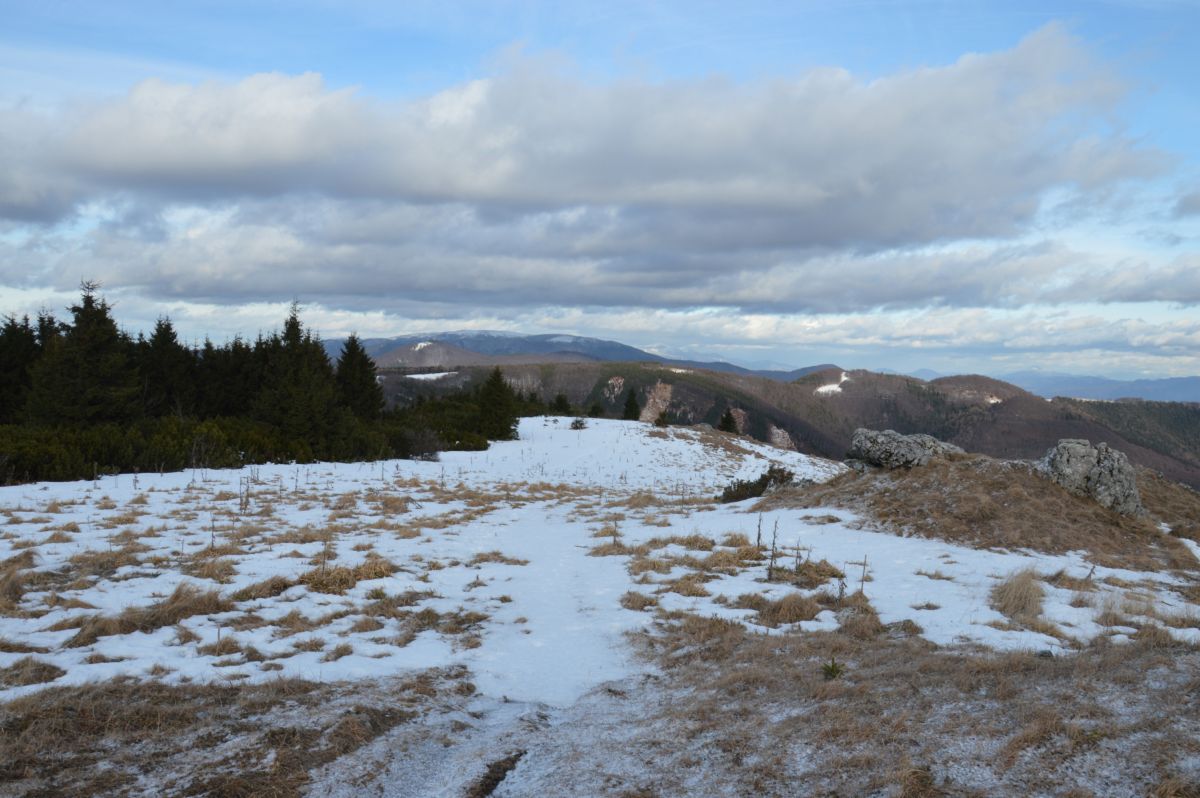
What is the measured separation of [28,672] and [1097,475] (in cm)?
1886

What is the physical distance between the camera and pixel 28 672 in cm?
570

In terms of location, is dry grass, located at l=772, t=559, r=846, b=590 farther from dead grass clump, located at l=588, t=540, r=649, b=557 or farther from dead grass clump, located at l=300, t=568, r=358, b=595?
dead grass clump, located at l=300, t=568, r=358, b=595

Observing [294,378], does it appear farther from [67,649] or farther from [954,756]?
[954,756]

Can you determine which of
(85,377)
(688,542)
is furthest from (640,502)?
(85,377)

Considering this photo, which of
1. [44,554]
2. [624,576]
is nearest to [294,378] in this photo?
[44,554]

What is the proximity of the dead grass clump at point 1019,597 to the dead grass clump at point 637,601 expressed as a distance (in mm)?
4705

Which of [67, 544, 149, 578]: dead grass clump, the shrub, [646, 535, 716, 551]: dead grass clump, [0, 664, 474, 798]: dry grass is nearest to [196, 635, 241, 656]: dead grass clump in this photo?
[0, 664, 474, 798]: dry grass

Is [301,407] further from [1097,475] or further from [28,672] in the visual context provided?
[1097,475]

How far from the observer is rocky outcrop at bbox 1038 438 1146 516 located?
14102mm

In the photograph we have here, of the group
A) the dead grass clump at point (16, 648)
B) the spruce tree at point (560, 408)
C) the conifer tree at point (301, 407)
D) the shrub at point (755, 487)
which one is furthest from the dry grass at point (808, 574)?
the spruce tree at point (560, 408)

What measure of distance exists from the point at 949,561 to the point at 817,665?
20.9ft

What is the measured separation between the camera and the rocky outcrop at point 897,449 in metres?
16.9

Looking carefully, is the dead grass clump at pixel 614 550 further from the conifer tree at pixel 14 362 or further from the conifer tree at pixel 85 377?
the conifer tree at pixel 14 362

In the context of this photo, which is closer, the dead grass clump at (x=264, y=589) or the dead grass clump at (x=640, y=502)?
the dead grass clump at (x=264, y=589)
